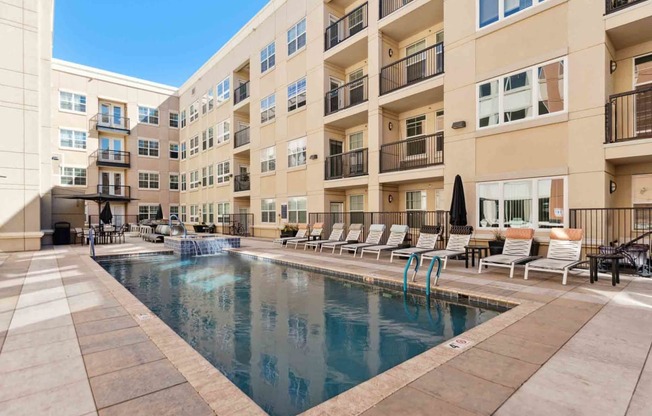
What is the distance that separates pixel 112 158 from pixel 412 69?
1155 inches

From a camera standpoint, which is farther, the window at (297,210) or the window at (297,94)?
the window at (297,94)

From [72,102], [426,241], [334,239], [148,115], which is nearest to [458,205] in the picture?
[426,241]

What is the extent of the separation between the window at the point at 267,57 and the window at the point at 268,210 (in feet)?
28.6

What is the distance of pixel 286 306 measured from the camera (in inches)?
270

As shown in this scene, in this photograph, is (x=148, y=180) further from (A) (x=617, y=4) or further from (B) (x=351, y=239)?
(A) (x=617, y=4)

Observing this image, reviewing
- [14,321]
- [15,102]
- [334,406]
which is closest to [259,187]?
[15,102]

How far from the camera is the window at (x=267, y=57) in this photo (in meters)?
21.4

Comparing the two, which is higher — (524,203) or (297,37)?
(297,37)

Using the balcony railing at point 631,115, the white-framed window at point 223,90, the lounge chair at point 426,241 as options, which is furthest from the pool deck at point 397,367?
the white-framed window at point 223,90

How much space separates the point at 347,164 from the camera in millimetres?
17000

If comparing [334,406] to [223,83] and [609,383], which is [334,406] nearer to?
[609,383]

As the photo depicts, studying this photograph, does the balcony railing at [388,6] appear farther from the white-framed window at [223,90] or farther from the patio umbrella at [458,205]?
the white-framed window at [223,90]

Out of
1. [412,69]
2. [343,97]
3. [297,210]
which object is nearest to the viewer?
[412,69]

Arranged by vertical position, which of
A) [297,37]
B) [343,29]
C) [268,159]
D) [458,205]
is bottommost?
[458,205]
